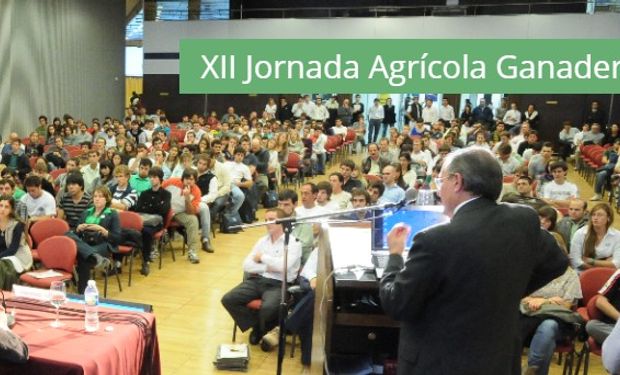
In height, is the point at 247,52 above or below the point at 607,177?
above

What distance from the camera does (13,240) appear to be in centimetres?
489

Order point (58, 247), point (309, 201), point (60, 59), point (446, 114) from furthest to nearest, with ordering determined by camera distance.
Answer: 1. point (446, 114)
2. point (60, 59)
3. point (309, 201)
4. point (58, 247)

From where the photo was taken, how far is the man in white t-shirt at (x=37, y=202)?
6.08m

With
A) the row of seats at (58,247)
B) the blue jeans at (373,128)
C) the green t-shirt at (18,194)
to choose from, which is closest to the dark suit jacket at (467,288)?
the row of seats at (58,247)

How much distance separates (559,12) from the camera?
1545cm

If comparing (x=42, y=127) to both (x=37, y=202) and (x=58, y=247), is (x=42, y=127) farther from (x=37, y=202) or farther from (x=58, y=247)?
(x=58, y=247)

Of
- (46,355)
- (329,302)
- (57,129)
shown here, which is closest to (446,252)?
(329,302)

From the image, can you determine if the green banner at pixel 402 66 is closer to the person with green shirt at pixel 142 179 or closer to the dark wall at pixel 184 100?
the person with green shirt at pixel 142 179

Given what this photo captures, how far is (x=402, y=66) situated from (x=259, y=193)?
6.00m

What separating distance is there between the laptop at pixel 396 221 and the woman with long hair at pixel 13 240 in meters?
3.16

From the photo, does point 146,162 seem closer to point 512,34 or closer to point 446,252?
point 446,252

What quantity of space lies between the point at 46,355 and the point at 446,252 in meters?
1.93

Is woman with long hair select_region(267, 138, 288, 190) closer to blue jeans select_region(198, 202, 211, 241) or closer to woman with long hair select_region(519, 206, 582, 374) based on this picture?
blue jeans select_region(198, 202, 211, 241)

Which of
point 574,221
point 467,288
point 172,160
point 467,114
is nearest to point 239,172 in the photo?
point 172,160
